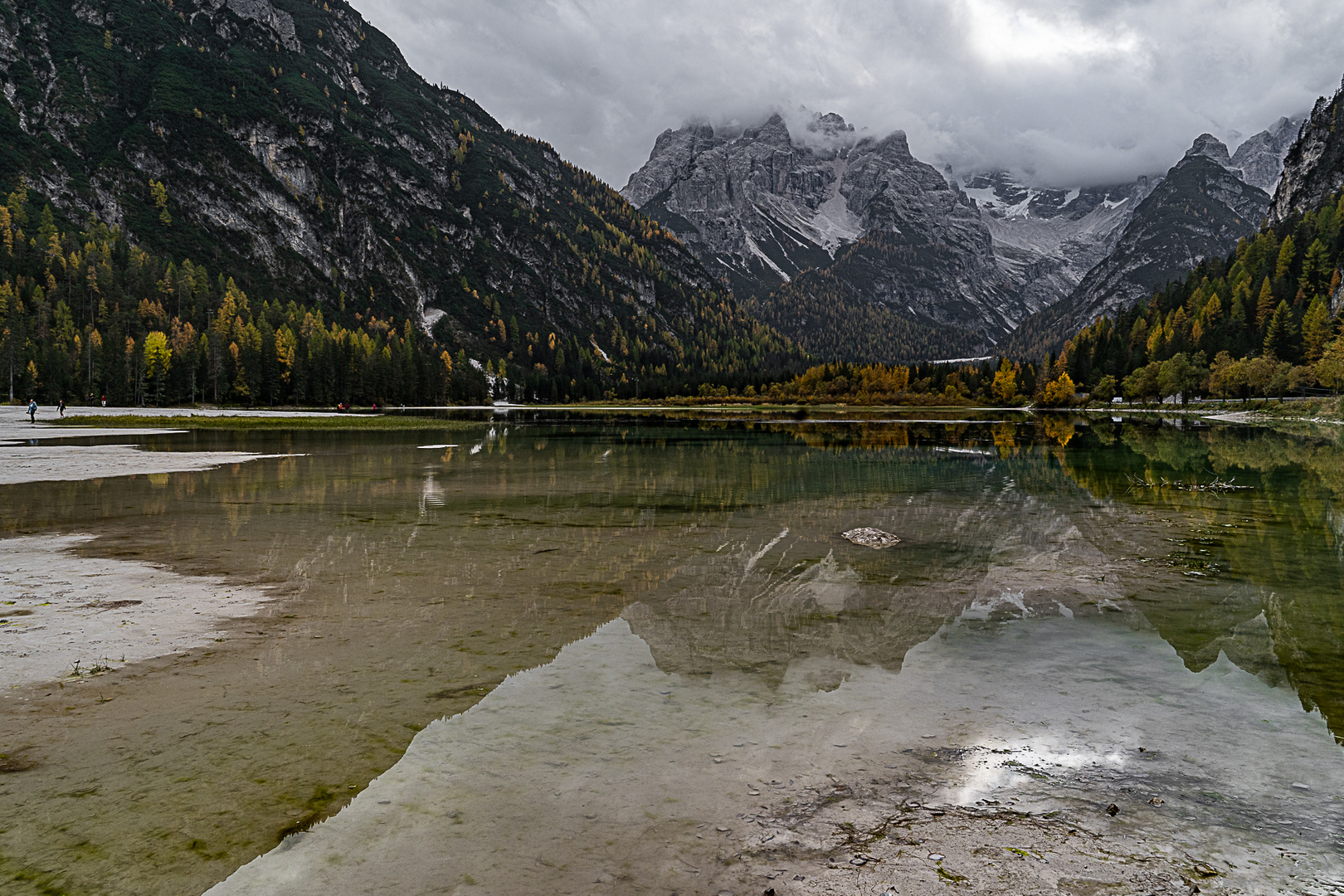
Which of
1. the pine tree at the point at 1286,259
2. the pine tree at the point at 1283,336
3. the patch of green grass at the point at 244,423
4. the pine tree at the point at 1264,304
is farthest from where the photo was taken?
the pine tree at the point at 1286,259

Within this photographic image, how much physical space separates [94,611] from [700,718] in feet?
40.8

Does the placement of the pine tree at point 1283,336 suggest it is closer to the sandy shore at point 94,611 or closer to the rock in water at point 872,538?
the rock in water at point 872,538

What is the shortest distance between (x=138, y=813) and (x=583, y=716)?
16.1 feet

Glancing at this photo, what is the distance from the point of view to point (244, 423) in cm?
9538

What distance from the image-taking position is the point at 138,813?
7.18m

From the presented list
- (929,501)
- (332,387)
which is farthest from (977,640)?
(332,387)

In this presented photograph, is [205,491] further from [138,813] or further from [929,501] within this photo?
[929,501]

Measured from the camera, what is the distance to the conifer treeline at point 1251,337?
137 metres

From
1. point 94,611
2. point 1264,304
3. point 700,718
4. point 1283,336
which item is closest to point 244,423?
point 94,611

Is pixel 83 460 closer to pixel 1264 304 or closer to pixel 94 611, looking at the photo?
pixel 94 611

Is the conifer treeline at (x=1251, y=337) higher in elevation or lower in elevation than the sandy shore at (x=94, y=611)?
higher

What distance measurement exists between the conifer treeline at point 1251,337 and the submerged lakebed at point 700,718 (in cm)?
13683

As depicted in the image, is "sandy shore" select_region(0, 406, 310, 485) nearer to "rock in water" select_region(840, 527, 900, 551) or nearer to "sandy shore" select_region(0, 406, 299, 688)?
"sandy shore" select_region(0, 406, 299, 688)

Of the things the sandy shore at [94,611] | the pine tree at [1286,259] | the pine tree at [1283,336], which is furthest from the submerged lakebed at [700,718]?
the pine tree at [1286,259]
